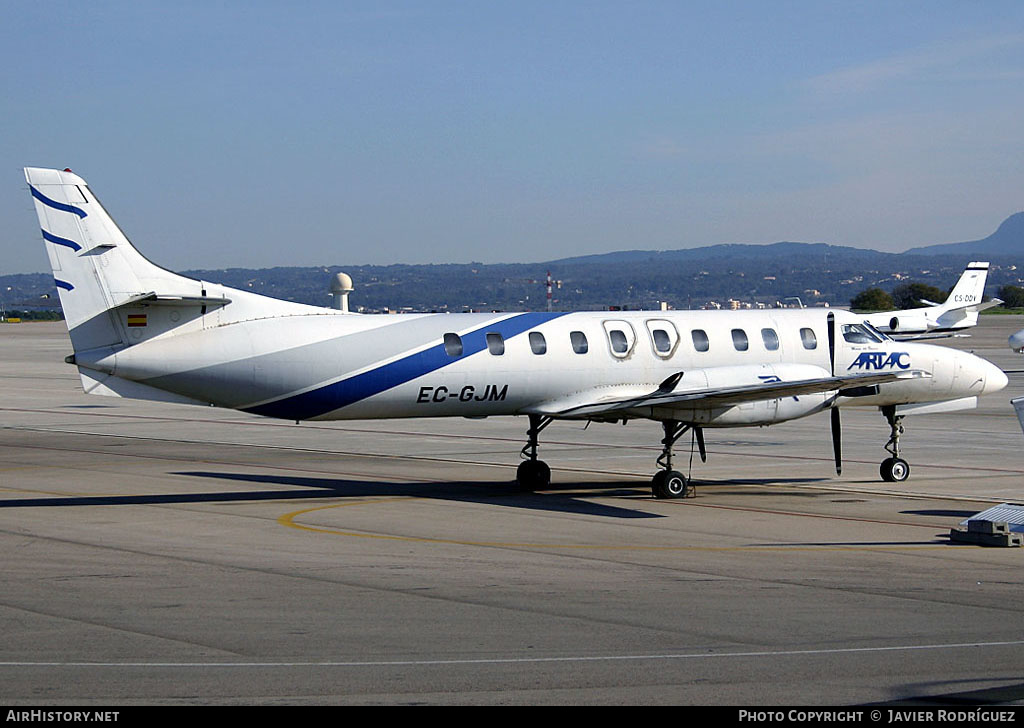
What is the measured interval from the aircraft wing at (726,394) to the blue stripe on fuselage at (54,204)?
8819 mm

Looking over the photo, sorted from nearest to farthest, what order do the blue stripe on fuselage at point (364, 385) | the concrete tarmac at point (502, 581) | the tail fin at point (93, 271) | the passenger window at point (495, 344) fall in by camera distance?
the concrete tarmac at point (502, 581)
the tail fin at point (93, 271)
the blue stripe on fuselage at point (364, 385)
the passenger window at point (495, 344)

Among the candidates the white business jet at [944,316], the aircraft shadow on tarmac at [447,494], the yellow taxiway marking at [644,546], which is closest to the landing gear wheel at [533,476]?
the aircraft shadow on tarmac at [447,494]

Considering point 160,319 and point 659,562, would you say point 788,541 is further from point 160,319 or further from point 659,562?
point 160,319

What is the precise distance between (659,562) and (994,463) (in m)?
13.8

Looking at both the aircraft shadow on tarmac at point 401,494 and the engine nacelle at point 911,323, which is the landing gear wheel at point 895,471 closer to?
the aircraft shadow on tarmac at point 401,494

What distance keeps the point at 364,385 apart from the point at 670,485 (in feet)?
18.4

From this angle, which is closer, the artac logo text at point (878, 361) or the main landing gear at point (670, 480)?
the main landing gear at point (670, 480)

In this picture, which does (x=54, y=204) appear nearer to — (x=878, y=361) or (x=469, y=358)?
(x=469, y=358)

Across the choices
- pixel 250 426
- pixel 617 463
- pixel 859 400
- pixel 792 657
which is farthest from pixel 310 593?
pixel 250 426

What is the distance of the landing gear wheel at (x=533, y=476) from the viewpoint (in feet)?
76.7

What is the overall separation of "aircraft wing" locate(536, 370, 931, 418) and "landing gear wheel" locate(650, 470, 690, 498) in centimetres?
131

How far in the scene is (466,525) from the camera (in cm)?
1891

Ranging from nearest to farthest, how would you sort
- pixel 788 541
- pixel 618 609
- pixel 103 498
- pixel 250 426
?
pixel 618 609
pixel 788 541
pixel 103 498
pixel 250 426

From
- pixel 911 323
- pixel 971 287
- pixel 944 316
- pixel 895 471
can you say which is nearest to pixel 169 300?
pixel 895 471
